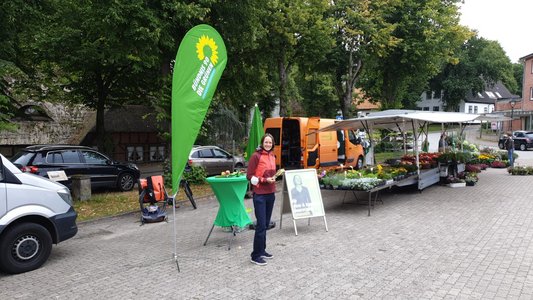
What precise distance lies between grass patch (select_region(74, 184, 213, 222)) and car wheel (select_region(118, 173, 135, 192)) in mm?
547

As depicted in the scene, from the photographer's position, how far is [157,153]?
28.4 metres

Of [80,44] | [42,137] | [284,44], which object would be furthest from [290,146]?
[42,137]

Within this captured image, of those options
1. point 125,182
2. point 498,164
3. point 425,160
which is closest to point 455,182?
point 425,160

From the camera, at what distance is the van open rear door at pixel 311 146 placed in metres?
15.4

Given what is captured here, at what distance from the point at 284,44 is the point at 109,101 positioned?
9.74 meters

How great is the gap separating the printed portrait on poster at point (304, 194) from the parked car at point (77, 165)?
7.26 m

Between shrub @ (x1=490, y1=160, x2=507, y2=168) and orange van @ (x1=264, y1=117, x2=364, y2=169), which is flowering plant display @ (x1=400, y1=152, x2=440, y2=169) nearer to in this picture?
orange van @ (x1=264, y1=117, x2=364, y2=169)

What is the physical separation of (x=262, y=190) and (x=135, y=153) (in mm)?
22680

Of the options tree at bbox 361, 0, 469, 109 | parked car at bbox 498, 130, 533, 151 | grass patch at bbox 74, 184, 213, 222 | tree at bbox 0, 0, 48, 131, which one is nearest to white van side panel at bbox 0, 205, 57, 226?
tree at bbox 0, 0, 48, 131

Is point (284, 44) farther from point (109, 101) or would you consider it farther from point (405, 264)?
point (405, 264)

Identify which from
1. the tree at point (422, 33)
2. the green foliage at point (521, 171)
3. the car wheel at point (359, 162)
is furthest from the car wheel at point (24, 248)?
the tree at point (422, 33)

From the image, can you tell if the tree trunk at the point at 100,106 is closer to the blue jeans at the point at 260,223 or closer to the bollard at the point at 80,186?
the bollard at the point at 80,186

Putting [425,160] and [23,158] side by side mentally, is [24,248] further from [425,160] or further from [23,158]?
[425,160]

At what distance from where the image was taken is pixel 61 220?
6312 mm
